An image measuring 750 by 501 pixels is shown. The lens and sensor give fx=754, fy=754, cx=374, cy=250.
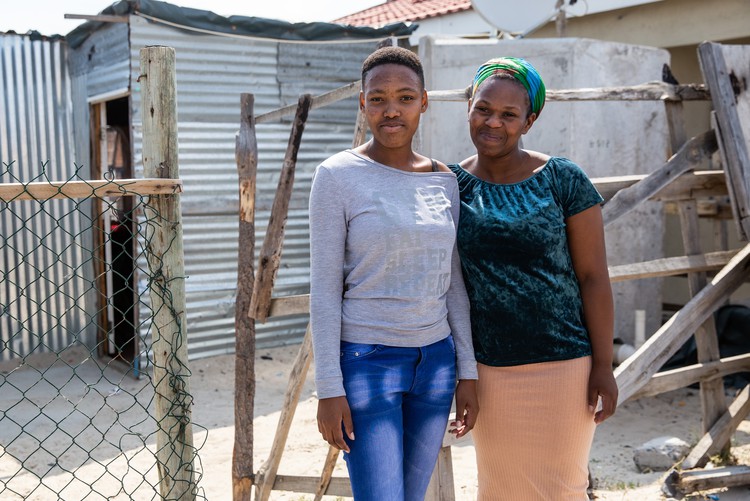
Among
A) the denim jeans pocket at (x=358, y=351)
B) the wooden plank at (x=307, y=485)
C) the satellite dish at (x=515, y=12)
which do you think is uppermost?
the satellite dish at (x=515, y=12)

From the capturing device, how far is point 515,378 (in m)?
2.24

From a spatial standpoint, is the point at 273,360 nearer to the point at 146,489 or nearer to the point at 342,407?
the point at 146,489

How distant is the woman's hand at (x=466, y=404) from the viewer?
221cm

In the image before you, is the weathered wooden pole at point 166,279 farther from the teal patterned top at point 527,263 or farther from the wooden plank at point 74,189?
the teal patterned top at point 527,263

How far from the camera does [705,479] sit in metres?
4.10

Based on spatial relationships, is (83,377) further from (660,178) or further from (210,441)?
(660,178)

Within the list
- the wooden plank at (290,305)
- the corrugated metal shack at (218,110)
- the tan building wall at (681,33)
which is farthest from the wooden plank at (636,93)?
the corrugated metal shack at (218,110)

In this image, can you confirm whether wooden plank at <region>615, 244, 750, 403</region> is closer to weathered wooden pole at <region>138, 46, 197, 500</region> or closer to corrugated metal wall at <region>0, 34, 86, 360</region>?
weathered wooden pole at <region>138, 46, 197, 500</region>

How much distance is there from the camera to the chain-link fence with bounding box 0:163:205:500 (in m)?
2.62

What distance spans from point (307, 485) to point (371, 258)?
2236 millimetres

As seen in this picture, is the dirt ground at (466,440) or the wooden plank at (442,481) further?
the dirt ground at (466,440)

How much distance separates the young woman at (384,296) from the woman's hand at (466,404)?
79 mm

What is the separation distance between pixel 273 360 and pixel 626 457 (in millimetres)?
3819

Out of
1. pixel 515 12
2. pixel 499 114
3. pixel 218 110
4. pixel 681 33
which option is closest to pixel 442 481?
pixel 499 114
